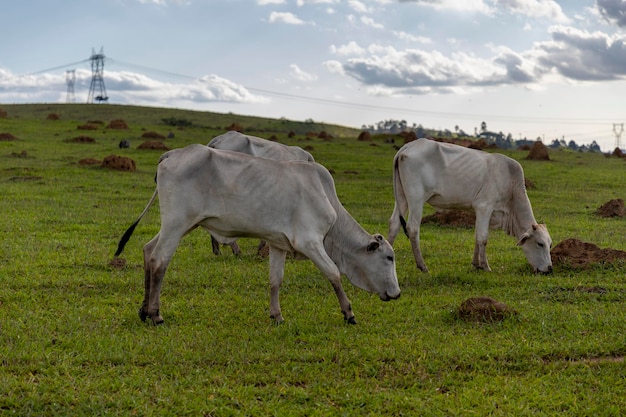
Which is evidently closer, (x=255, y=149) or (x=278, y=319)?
(x=278, y=319)

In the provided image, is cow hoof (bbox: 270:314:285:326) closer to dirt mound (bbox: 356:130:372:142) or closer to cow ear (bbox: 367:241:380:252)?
cow ear (bbox: 367:241:380:252)

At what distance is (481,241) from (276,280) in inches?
182

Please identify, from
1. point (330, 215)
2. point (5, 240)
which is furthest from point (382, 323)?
point (5, 240)

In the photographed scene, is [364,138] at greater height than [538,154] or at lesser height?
greater

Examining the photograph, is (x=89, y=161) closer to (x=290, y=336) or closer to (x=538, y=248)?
(x=538, y=248)

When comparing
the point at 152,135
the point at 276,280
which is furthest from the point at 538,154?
the point at 276,280

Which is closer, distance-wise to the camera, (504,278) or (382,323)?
(382,323)

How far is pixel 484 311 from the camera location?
8383mm

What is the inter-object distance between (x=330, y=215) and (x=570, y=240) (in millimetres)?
5832

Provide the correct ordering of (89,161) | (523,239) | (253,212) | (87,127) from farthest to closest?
(87,127), (89,161), (523,239), (253,212)

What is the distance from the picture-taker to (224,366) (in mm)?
6785

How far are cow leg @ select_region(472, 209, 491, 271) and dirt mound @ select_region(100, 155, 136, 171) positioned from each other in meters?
16.2

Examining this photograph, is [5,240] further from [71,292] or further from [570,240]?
[570,240]

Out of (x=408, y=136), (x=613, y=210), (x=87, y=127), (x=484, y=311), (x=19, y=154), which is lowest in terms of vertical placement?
(x=484, y=311)
